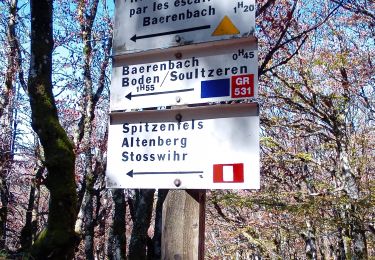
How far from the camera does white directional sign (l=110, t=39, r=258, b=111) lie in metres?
1.76

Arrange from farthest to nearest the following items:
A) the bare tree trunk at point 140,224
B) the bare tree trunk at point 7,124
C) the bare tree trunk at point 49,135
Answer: the bare tree trunk at point 7,124
the bare tree trunk at point 140,224
the bare tree trunk at point 49,135

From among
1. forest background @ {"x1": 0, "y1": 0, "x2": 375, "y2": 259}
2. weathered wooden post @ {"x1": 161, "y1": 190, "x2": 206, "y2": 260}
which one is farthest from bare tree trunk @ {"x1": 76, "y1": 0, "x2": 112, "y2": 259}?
weathered wooden post @ {"x1": 161, "y1": 190, "x2": 206, "y2": 260}

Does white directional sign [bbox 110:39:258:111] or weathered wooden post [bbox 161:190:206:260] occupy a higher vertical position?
white directional sign [bbox 110:39:258:111]

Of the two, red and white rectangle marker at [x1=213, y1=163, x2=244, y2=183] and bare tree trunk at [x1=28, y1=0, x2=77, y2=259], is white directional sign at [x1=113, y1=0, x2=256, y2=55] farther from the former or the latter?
bare tree trunk at [x1=28, y1=0, x2=77, y2=259]

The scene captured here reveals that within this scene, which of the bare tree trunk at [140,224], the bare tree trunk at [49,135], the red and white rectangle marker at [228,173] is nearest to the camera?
the red and white rectangle marker at [228,173]

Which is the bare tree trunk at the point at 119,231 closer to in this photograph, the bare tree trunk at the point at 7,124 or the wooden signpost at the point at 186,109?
the bare tree trunk at the point at 7,124

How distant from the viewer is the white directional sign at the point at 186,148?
1.68m

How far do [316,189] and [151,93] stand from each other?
36.4 feet

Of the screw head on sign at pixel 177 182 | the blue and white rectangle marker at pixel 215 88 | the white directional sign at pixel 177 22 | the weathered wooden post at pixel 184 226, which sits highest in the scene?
the white directional sign at pixel 177 22

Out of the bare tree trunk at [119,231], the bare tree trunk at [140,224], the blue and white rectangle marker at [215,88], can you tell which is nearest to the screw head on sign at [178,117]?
the blue and white rectangle marker at [215,88]

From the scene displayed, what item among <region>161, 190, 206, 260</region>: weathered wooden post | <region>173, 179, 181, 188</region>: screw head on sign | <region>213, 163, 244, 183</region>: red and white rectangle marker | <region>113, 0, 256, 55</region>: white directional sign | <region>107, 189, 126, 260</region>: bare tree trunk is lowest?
<region>107, 189, 126, 260</region>: bare tree trunk

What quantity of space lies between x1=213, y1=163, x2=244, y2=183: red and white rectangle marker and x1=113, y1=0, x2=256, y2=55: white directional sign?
58 centimetres

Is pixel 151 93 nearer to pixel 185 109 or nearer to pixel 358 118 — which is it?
pixel 185 109

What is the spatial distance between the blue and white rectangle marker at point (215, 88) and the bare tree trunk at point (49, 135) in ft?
13.1
